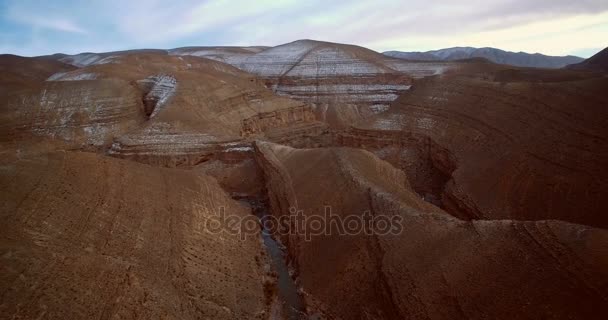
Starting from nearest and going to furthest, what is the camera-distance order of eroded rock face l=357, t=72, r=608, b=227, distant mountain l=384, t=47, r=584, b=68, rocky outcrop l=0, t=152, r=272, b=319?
1. rocky outcrop l=0, t=152, r=272, b=319
2. eroded rock face l=357, t=72, r=608, b=227
3. distant mountain l=384, t=47, r=584, b=68

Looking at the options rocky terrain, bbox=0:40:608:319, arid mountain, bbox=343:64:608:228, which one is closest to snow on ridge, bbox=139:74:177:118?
rocky terrain, bbox=0:40:608:319

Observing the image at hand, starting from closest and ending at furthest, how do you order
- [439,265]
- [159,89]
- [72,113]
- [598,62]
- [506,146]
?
[439,265] < [506,146] < [72,113] < [159,89] < [598,62]

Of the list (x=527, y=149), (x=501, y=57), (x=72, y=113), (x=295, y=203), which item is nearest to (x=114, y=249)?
(x=295, y=203)

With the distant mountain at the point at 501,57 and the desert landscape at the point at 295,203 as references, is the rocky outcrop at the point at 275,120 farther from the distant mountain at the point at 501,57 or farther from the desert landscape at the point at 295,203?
the distant mountain at the point at 501,57

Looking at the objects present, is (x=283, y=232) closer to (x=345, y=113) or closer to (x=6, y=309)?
(x=6, y=309)

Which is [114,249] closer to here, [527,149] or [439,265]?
[439,265]

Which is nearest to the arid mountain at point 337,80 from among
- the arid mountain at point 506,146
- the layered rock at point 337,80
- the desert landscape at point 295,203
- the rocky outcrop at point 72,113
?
the layered rock at point 337,80

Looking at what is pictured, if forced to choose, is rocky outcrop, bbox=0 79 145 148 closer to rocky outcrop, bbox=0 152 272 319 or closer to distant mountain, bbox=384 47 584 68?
rocky outcrop, bbox=0 152 272 319
